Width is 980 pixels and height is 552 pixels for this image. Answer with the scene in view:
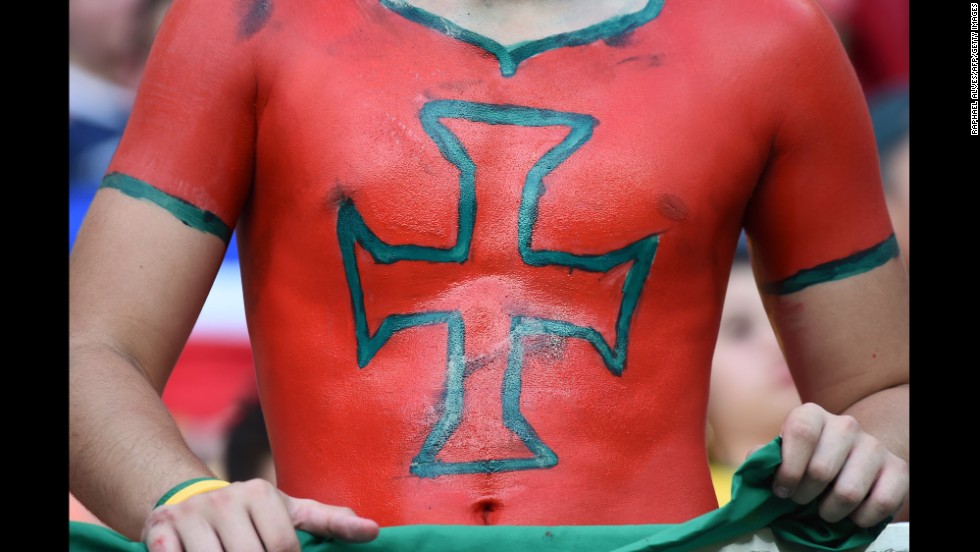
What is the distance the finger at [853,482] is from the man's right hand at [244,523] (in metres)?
0.53

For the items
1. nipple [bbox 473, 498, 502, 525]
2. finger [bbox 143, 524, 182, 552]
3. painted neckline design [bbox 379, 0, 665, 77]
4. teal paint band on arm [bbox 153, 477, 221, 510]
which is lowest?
nipple [bbox 473, 498, 502, 525]

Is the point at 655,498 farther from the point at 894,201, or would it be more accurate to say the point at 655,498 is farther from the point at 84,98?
the point at 84,98

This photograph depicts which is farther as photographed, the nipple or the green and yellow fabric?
the nipple

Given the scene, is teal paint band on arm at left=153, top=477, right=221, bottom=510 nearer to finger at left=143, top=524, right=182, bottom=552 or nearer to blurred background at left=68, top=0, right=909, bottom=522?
finger at left=143, top=524, right=182, bottom=552

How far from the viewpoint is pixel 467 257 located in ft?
6.41

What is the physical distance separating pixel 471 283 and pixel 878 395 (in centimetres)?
62

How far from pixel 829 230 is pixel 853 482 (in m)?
0.53

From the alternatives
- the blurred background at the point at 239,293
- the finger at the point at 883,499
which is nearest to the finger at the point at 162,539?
the finger at the point at 883,499

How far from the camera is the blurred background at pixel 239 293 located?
161 inches

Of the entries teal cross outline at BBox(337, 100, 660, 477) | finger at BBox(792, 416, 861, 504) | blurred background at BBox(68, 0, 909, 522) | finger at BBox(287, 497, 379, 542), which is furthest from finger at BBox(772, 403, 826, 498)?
blurred background at BBox(68, 0, 909, 522)

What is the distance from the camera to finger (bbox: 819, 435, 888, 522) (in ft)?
5.68

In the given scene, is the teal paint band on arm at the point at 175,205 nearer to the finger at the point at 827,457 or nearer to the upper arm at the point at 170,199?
the upper arm at the point at 170,199

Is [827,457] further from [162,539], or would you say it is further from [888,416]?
[162,539]

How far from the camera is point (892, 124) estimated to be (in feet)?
14.6
